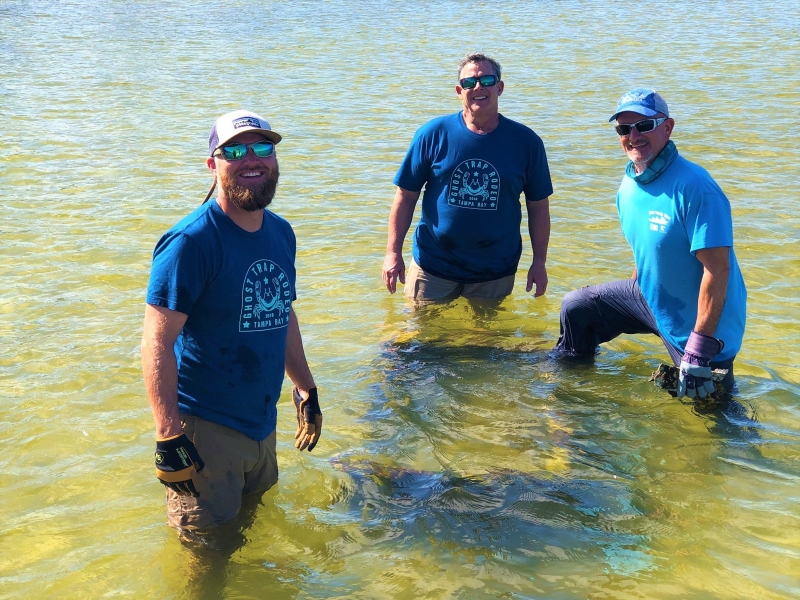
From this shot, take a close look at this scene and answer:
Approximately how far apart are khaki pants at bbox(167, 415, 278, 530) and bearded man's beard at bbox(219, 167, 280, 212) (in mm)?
1019

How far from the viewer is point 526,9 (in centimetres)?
3378

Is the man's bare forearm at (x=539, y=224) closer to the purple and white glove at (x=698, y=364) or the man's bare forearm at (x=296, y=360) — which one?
the purple and white glove at (x=698, y=364)

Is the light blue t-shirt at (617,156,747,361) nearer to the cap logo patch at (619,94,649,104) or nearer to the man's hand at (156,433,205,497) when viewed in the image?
the cap logo patch at (619,94,649,104)

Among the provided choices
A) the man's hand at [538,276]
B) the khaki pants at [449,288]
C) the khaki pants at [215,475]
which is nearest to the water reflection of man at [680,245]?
the man's hand at [538,276]

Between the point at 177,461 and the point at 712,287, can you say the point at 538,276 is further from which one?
the point at 177,461

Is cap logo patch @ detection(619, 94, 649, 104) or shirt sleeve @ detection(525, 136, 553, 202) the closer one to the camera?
cap logo patch @ detection(619, 94, 649, 104)

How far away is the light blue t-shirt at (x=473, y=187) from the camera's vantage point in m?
6.93

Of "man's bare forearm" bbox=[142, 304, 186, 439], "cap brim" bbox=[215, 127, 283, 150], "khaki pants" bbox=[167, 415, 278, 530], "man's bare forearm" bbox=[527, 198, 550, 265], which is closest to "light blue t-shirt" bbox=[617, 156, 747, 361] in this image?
"man's bare forearm" bbox=[527, 198, 550, 265]

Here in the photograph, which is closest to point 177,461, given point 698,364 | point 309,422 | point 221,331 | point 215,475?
point 215,475

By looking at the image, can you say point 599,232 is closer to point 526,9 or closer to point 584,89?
point 584,89

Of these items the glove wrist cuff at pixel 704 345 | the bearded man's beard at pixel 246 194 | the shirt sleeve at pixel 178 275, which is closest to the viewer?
the shirt sleeve at pixel 178 275

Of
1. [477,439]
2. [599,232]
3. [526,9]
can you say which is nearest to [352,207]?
[599,232]

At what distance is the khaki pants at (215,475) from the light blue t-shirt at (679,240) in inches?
107

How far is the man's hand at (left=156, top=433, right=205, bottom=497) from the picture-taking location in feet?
13.1
